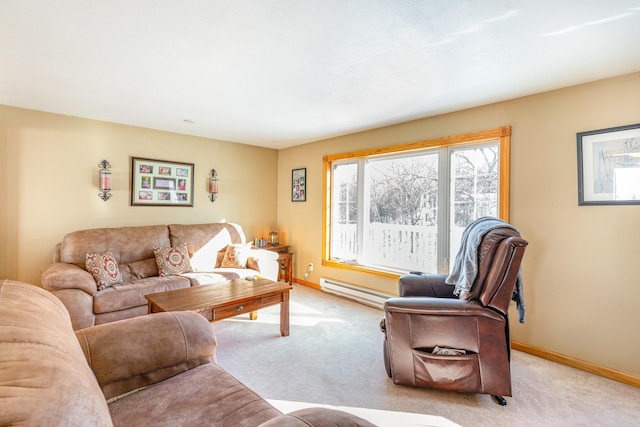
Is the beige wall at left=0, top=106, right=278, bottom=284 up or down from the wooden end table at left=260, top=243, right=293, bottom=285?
up

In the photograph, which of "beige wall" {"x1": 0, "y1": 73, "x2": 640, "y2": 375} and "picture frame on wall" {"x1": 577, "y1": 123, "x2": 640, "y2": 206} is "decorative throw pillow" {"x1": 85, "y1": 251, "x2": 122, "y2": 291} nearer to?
"beige wall" {"x1": 0, "y1": 73, "x2": 640, "y2": 375}

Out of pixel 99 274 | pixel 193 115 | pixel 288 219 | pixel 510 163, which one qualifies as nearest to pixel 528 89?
pixel 510 163

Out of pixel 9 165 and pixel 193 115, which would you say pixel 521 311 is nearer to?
pixel 193 115

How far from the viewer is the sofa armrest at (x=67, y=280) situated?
2.74 metres

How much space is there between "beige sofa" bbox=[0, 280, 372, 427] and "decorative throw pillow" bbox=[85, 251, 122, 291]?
2.02 m

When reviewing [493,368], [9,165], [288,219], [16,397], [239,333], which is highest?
[9,165]

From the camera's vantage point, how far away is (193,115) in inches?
139

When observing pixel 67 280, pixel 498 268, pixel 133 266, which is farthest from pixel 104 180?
pixel 498 268

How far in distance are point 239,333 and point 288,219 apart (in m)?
2.56

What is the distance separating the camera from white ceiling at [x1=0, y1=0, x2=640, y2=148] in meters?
1.64

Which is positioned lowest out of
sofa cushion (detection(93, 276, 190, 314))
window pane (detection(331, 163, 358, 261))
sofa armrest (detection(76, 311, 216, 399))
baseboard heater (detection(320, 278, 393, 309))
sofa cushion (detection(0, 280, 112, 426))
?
baseboard heater (detection(320, 278, 393, 309))

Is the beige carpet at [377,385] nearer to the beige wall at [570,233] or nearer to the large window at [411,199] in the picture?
the beige wall at [570,233]

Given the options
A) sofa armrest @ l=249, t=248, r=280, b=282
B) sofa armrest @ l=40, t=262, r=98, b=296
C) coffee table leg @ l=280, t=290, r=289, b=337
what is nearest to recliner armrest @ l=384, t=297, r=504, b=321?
coffee table leg @ l=280, t=290, r=289, b=337

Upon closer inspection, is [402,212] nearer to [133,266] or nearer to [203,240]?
[203,240]
